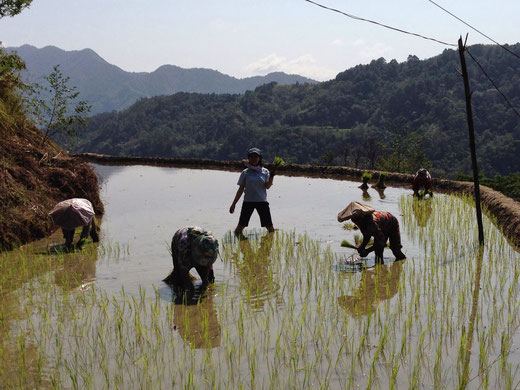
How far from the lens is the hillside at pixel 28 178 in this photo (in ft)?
33.0

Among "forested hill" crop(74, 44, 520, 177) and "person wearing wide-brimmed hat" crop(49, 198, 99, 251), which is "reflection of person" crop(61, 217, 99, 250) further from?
"forested hill" crop(74, 44, 520, 177)

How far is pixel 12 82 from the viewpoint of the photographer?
45.3 ft

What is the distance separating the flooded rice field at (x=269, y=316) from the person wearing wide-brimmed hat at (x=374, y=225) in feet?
0.87

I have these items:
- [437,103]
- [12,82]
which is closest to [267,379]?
[12,82]

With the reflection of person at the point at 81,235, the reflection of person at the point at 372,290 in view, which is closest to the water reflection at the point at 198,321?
the reflection of person at the point at 372,290

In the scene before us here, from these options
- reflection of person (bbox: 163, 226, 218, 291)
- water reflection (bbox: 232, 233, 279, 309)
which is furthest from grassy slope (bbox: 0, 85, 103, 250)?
reflection of person (bbox: 163, 226, 218, 291)

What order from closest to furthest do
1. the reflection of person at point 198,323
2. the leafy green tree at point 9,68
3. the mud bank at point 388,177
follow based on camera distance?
the reflection of person at point 198,323 → the mud bank at point 388,177 → the leafy green tree at point 9,68

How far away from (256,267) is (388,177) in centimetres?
1311

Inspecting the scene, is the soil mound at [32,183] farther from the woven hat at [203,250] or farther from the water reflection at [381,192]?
the water reflection at [381,192]

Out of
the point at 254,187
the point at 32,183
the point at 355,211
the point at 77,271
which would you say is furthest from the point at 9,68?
the point at 355,211

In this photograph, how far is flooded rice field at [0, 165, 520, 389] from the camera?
450 centimetres

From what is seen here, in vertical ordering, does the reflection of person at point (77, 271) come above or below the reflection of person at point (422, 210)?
below

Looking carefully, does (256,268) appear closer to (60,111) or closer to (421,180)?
(421,180)

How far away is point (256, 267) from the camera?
8.02m
